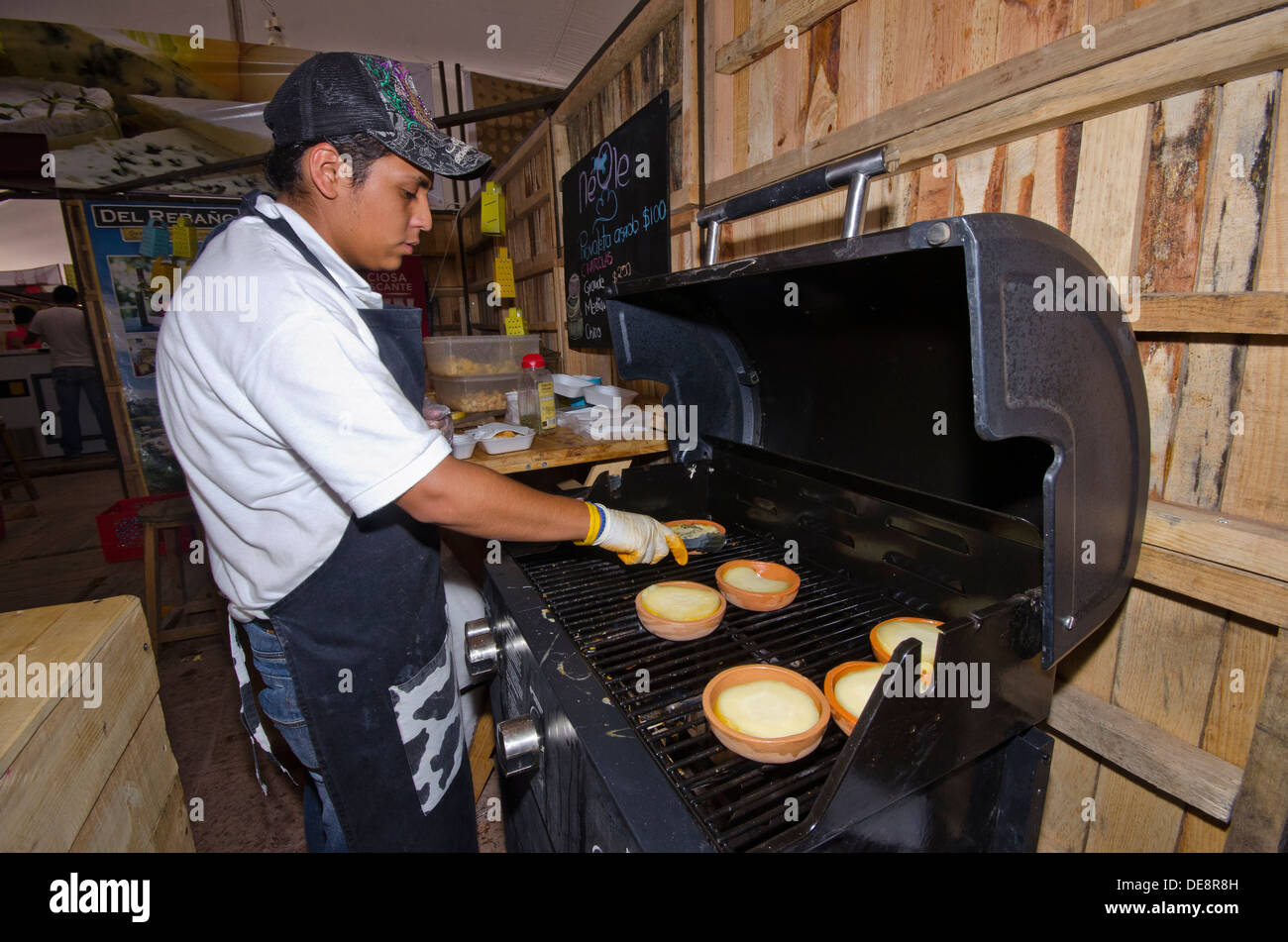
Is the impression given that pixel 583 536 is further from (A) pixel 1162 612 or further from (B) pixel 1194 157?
(B) pixel 1194 157

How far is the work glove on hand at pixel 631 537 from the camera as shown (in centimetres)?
151

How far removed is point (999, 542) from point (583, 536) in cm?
94

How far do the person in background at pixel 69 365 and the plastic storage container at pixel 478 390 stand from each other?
22.4 feet

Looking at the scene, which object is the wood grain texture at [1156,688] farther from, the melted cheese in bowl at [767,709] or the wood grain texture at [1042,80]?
the wood grain texture at [1042,80]

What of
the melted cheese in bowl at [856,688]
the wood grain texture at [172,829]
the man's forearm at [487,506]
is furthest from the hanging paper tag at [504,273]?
the melted cheese in bowl at [856,688]

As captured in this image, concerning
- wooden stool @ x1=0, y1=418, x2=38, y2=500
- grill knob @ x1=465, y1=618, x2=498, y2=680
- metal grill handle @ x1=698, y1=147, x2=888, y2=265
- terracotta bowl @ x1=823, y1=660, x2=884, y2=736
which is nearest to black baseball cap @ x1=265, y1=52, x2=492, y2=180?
metal grill handle @ x1=698, y1=147, x2=888, y2=265

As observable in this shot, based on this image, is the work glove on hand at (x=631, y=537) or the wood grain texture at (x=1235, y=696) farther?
the work glove on hand at (x=631, y=537)

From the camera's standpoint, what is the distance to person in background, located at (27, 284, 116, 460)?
811cm

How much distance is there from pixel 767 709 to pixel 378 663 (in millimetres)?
988

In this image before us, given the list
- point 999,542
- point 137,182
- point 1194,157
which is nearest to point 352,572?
point 999,542

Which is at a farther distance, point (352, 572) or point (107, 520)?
point (107, 520)

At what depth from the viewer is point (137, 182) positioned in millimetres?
5918

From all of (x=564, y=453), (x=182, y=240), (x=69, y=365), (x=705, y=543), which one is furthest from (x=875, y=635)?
(x=69, y=365)
